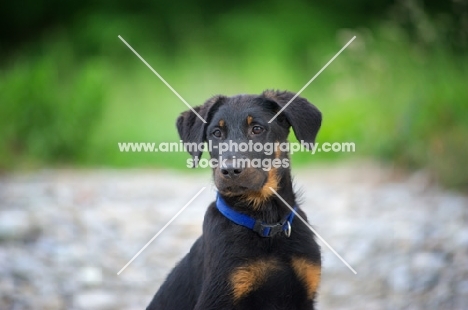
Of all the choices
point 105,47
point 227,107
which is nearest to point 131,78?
point 105,47

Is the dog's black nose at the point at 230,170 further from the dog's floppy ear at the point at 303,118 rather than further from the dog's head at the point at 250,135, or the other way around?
the dog's floppy ear at the point at 303,118

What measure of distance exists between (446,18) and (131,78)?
855 cm

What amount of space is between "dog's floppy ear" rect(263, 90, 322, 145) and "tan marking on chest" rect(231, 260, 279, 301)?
92 centimetres

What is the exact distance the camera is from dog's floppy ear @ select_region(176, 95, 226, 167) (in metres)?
4.71

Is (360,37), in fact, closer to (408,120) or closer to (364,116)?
(364,116)

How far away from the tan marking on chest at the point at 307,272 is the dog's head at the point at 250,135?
50cm

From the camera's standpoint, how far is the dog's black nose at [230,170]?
4184 millimetres

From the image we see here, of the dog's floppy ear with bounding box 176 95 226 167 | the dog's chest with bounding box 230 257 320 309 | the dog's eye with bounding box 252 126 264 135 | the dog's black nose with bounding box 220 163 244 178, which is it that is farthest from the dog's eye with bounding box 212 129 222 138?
the dog's chest with bounding box 230 257 320 309

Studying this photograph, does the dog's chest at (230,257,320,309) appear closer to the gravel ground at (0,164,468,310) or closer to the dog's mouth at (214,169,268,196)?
the dog's mouth at (214,169,268,196)

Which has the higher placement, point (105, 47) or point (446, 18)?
point (105, 47)

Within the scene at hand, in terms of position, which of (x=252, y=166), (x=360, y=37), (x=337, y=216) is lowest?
(x=252, y=166)

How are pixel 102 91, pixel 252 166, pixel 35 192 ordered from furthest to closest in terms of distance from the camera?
1. pixel 102 91
2. pixel 35 192
3. pixel 252 166

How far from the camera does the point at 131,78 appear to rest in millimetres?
15938

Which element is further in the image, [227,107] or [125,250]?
[125,250]
